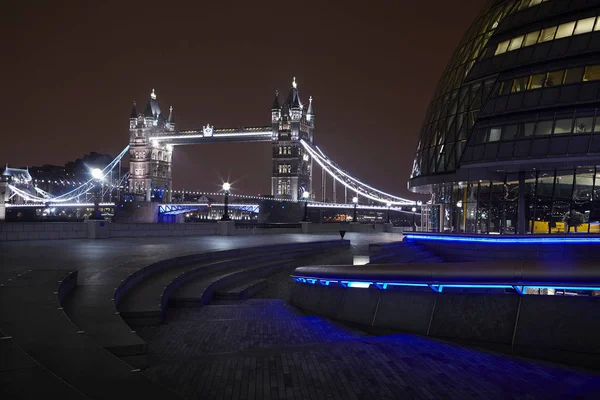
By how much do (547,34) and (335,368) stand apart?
854 inches

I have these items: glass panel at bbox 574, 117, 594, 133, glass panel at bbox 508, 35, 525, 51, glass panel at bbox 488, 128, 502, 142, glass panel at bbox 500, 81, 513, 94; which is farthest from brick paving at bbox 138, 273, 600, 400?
glass panel at bbox 508, 35, 525, 51

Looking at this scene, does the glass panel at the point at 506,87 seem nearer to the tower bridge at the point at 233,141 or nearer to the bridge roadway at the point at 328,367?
the bridge roadway at the point at 328,367

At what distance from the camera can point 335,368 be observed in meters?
8.45

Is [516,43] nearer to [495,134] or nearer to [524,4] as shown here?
[524,4]

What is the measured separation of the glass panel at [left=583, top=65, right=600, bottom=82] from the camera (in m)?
21.6

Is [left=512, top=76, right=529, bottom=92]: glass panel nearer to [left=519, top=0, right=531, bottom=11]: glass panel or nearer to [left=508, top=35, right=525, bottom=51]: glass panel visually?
[left=508, top=35, right=525, bottom=51]: glass panel

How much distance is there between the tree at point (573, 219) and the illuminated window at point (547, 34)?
806 cm

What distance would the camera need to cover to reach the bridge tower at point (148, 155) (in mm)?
157500

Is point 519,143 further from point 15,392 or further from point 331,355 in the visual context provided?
point 15,392

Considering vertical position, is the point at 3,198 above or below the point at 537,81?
below

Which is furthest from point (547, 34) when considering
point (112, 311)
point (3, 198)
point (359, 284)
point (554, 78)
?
point (3, 198)

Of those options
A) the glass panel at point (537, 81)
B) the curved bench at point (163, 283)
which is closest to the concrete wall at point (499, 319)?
the curved bench at point (163, 283)

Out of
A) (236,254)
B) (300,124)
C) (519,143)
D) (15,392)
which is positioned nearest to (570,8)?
(519,143)

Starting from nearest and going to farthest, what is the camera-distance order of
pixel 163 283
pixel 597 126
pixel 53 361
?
pixel 53 361 < pixel 163 283 < pixel 597 126
